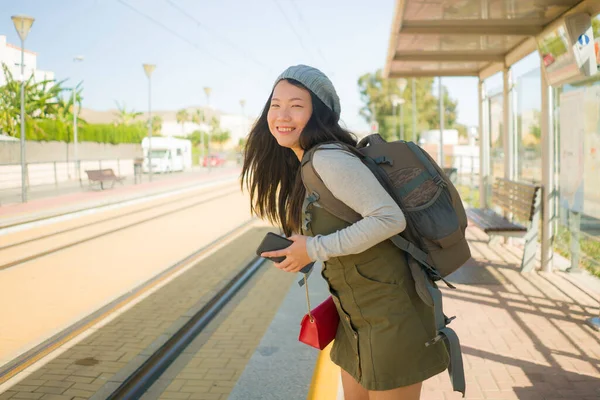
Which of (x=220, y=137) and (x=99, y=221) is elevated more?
(x=220, y=137)

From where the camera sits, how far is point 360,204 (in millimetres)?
1794

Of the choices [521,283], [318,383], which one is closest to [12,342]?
[318,383]

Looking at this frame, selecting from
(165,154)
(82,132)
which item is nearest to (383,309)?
(82,132)

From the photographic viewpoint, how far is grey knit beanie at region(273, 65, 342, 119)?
2023 millimetres

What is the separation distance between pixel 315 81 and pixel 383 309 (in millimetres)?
751

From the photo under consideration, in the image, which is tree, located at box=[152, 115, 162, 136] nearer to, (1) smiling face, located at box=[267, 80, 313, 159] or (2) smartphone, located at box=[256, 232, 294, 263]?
(1) smiling face, located at box=[267, 80, 313, 159]

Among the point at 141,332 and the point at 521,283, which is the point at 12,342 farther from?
the point at 521,283

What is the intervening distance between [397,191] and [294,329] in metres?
3.84

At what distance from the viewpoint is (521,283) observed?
23.0 feet

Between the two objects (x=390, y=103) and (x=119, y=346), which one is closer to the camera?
(x=119, y=346)

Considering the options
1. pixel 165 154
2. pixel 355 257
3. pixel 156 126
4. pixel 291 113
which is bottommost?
pixel 355 257

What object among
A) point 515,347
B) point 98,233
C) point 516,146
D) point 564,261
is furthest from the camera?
point 98,233

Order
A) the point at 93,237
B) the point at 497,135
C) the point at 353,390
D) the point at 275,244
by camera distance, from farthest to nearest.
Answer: the point at 93,237 → the point at 497,135 → the point at 353,390 → the point at 275,244

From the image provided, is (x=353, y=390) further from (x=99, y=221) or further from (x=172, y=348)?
(x=99, y=221)
